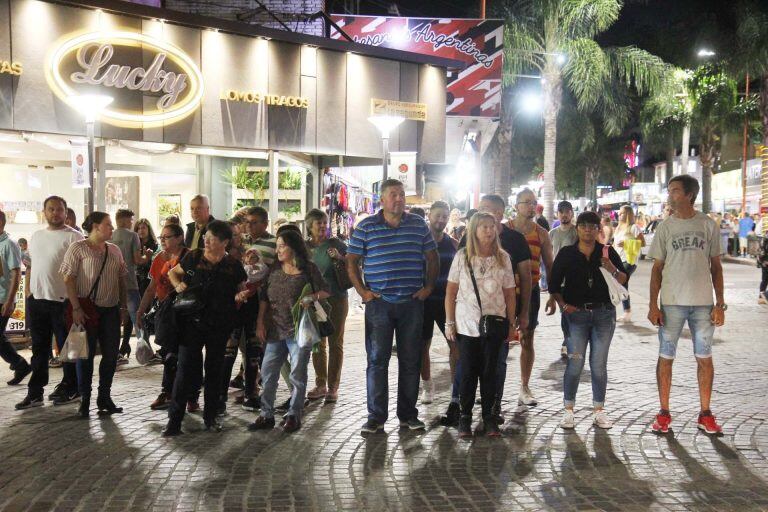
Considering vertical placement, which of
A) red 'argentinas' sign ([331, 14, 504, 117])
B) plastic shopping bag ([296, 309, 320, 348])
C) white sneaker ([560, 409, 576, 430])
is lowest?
white sneaker ([560, 409, 576, 430])

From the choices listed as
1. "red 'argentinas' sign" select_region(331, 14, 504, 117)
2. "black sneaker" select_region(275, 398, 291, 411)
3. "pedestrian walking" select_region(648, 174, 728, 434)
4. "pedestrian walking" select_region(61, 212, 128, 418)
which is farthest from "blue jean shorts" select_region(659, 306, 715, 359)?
"red 'argentinas' sign" select_region(331, 14, 504, 117)

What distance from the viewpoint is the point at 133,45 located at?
13609mm

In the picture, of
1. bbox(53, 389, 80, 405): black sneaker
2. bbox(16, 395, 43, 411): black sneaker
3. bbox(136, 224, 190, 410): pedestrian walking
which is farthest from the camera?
bbox(53, 389, 80, 405): black sneaker

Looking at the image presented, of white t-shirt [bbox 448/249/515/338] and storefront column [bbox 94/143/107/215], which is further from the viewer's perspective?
storefront column [bbox 94/143/107/215]

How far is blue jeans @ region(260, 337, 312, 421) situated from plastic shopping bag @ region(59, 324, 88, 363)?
1.53 meters

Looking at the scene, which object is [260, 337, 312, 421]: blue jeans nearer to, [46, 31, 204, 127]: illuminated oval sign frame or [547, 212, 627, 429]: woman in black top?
[547, 212, 627, 429]: woman in black top

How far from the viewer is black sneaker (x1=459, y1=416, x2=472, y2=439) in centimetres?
616

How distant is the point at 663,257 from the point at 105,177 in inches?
435

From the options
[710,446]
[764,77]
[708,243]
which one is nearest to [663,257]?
[708,243]

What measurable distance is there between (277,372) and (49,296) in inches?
94.8

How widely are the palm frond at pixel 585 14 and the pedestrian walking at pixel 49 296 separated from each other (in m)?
24.4

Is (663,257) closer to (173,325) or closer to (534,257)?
(534,257)

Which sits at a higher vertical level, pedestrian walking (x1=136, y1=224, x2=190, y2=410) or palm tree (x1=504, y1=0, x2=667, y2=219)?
palm tree (x1=504, y1=0, x2=667, y2=219)

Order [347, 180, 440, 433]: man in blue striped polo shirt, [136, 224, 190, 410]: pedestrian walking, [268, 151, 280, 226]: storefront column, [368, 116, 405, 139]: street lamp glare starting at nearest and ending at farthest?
1. [347, 180, 440, 433]: man in blue striped polo shirt
2. [136, 224, 190, 410]: pedestrian walking
3. [368, 116, 405, 139]: street lamp glare
4. [268, 151, 280, 226]: storefront column
